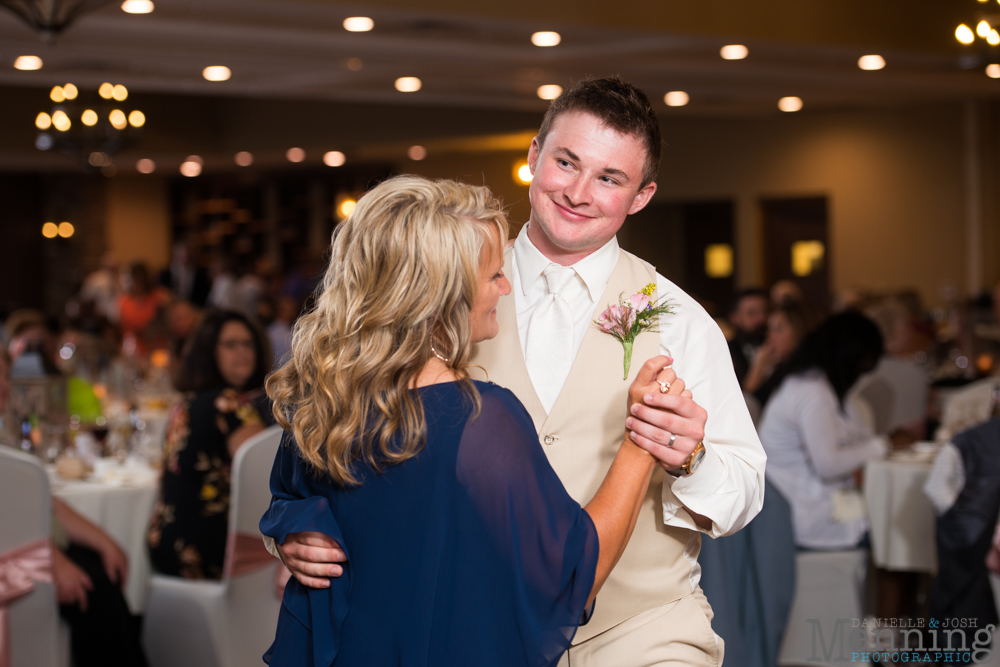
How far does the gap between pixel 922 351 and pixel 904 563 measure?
3417 mm

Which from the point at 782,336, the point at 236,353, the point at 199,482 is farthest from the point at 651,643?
the point at 782,336

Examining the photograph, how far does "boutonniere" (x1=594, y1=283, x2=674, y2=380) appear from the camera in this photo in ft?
5.06

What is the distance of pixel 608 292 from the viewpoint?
1.66 m

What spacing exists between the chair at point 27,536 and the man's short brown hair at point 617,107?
1.89m

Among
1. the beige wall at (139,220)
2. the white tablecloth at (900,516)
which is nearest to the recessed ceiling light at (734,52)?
the white tablecloth at (900,516)

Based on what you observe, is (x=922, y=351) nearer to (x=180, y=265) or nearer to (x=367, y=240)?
(x=367, y=240)

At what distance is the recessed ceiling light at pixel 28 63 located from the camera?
6.86 metres

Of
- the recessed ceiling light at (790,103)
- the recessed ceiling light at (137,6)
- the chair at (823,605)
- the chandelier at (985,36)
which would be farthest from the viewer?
the recessed ceiling light at (790,103)

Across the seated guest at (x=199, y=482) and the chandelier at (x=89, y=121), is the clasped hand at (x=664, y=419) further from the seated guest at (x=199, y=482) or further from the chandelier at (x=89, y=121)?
the chandelier at (x=89, y=121)

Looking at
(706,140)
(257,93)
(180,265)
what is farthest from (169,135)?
(706,140)

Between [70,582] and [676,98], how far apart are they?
7062mm

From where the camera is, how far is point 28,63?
23.2ft

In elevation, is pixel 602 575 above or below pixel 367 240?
below

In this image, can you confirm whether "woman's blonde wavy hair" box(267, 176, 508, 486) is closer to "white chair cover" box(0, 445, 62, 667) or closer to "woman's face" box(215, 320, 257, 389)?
"white chair cover" box(0, 445, 62, 667)
